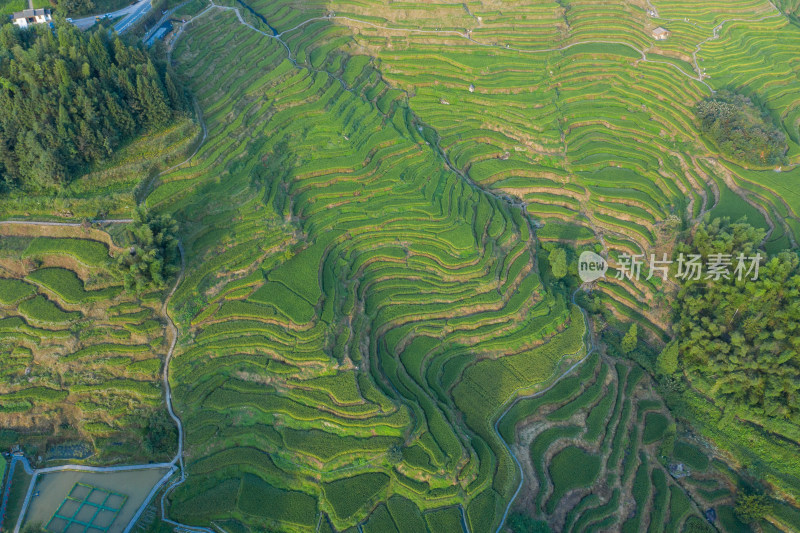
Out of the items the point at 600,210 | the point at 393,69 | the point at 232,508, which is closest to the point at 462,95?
the point at 393,69

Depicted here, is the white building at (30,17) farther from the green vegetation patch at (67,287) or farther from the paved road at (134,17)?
the green vegetation patch at (67,287)

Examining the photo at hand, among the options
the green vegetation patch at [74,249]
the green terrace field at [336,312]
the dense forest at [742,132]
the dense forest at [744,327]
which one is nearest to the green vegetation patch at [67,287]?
the green vegetation patch at [74,249]

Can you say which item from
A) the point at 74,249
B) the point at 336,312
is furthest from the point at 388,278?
the point at 74,249

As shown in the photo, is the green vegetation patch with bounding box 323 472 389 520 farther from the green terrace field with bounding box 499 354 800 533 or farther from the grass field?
the green terrace field with bounding box 499 354 800 533

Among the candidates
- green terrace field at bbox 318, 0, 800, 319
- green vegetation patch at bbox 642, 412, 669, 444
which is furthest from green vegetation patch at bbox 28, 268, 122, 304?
green vegetation patch at bbox 642, 412, 669, 444

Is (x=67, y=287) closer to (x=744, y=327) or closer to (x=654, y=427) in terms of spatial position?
(x=654, y=427)
